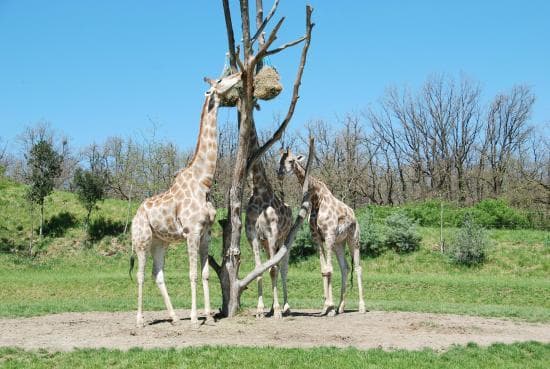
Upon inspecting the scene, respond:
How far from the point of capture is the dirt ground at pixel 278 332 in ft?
31.2

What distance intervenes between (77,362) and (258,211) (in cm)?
450

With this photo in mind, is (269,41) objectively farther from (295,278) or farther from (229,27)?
(295,278)

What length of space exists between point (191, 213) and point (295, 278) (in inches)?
493

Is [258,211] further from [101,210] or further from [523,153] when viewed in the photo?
[523,153]

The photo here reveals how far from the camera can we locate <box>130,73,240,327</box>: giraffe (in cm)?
1070

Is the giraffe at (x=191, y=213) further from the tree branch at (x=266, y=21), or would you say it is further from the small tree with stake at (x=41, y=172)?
the small tree with stake at (x=41, y=172)

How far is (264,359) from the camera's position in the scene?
330 inches

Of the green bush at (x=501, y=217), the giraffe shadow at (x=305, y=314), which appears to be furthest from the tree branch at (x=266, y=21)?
the green bush at (x=501, y=217)

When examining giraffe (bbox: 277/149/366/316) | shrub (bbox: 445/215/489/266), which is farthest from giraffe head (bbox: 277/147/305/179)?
shrub (bbox: 445/215/489/266)

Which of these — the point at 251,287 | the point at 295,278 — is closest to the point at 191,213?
the point at 251,287

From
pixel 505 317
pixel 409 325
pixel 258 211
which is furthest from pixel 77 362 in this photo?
pixel 505 317

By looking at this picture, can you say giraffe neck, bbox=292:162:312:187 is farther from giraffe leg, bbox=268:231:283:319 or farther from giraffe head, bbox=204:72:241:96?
giraffe head, bbox=204:72:241:96

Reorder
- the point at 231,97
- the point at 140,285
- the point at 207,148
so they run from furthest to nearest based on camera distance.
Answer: the point at 231,97 → the point at 207,148 → the point at 140,285

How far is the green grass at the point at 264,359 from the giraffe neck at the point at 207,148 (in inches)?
134
